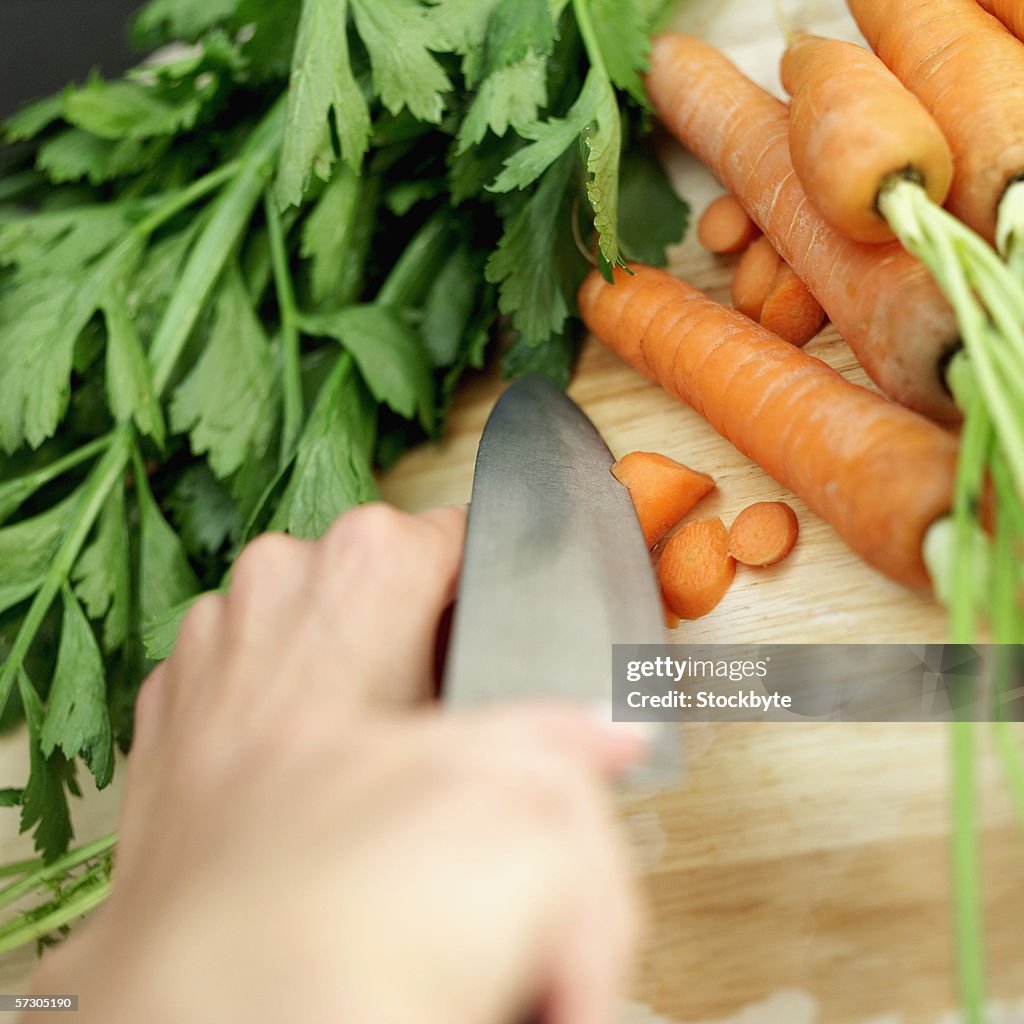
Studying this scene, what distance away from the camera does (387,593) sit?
2.54 ft

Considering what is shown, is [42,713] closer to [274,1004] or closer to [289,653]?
[289,653]

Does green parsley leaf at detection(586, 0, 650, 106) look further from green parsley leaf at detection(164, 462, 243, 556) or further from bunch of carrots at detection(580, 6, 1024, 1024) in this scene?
green parsley leaf at detection(164, 462, 243, 556)

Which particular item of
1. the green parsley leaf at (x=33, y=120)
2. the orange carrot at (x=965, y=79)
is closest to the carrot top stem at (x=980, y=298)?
the orange carrot at (x=965, y=79)

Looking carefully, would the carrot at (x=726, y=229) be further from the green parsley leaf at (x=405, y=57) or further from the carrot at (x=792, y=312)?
the green parsley leaf at (x=405, y=57)

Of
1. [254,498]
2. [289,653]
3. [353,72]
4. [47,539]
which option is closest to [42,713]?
[47,539]

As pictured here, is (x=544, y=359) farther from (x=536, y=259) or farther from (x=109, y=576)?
(x=109, y=576)

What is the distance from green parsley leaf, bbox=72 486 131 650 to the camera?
1192 mm

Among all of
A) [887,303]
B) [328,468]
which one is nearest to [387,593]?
[328,468]

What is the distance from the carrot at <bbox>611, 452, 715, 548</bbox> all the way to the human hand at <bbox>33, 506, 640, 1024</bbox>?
1.53ft

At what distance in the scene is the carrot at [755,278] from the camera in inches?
46.1

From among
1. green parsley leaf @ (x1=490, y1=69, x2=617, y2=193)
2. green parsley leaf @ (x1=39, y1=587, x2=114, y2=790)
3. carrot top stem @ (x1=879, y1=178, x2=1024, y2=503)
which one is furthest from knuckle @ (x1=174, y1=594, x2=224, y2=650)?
carrot top stem @ (x1=879, y1=178, x2=1024, y2=503)

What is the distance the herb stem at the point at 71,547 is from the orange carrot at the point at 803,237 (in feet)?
2.79

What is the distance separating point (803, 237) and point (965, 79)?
218 mm

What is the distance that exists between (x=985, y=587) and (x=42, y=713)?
104 cm
